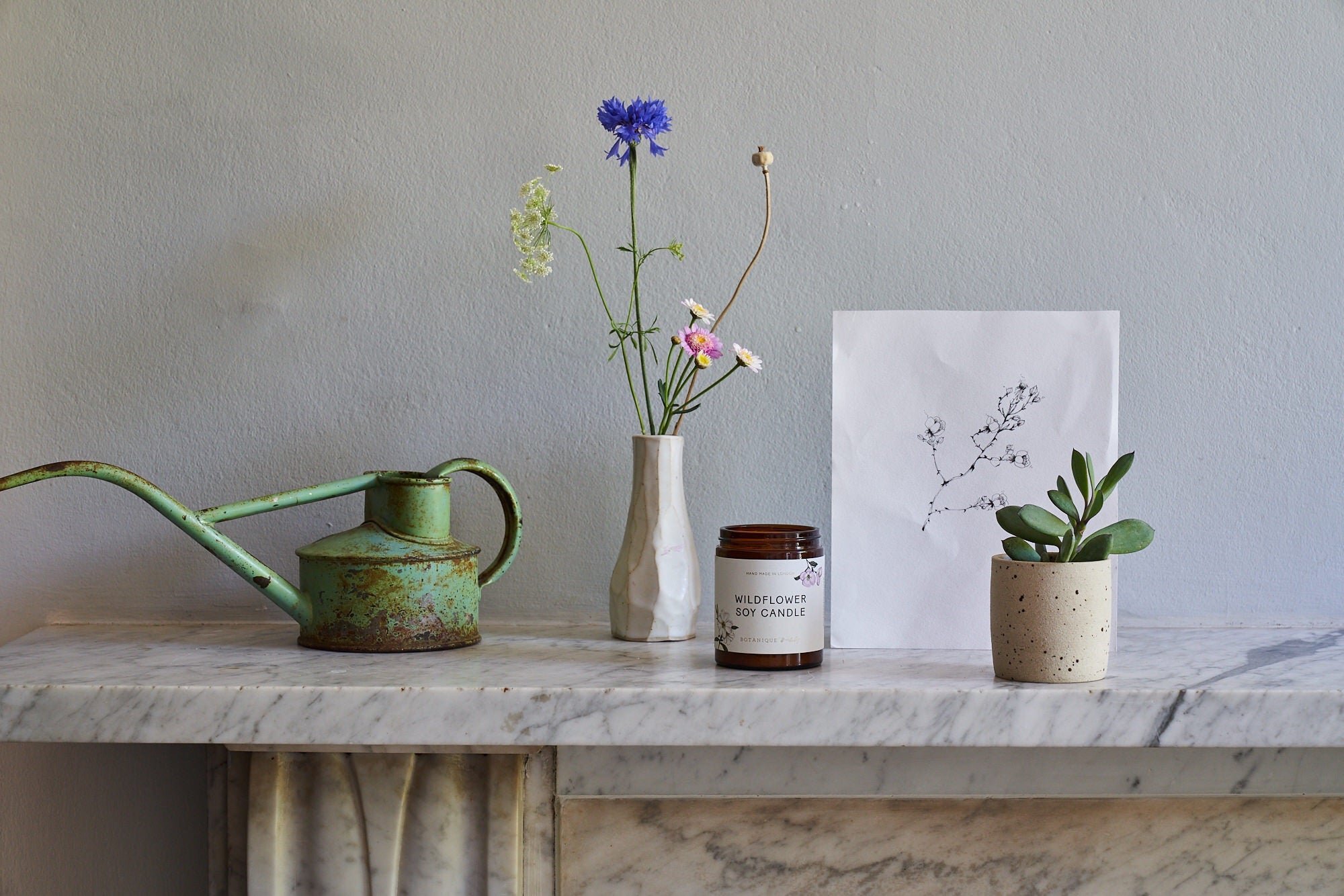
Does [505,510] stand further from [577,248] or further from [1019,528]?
[1019,528]

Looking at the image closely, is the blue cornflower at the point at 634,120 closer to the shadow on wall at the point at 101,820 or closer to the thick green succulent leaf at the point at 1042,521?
the thick green succulent leaf at the point at 1042,521

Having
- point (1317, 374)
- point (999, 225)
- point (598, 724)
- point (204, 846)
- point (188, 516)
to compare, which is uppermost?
point (999, 225)

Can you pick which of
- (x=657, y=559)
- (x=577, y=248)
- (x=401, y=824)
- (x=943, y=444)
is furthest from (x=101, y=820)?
(x=943, y=444)

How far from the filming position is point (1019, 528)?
695mm

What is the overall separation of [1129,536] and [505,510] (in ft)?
1.46

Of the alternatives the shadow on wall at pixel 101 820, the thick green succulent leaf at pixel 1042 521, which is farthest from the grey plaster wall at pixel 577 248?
the thick green succulent leaf at pixel 1042 521

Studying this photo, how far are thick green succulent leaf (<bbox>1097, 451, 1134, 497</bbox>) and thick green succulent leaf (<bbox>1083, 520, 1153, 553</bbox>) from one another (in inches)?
0.9

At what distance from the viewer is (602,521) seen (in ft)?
2.95

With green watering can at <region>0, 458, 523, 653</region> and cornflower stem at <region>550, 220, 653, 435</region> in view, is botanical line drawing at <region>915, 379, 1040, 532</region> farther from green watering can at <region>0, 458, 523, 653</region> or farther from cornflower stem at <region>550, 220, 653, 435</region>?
green watering can at <region>0, 458, 523, 653</region>

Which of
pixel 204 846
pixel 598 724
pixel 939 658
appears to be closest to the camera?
pixel 598 724

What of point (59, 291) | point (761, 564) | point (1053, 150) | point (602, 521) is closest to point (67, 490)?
point (59, 291)

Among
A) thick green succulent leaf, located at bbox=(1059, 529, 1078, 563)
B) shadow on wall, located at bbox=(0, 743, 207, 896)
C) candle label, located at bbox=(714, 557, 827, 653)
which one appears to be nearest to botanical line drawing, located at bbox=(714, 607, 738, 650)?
candle label, located at bbox=(714, 557, 827, 653)

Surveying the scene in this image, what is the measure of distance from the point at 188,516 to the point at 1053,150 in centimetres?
73

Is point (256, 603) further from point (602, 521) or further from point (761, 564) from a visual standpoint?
point (761, 564)
